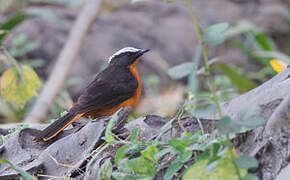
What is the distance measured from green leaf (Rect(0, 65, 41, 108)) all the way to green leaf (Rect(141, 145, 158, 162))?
279 centimetres

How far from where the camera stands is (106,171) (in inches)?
99.6

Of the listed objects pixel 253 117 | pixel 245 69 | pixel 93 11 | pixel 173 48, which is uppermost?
pixel 253 117

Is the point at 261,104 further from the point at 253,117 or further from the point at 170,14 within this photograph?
the point at 170,14

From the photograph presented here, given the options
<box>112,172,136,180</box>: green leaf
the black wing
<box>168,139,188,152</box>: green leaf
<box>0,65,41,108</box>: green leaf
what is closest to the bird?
the black wing

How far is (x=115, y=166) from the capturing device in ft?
8.78

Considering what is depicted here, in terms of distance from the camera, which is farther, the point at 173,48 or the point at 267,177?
the point at 173,48

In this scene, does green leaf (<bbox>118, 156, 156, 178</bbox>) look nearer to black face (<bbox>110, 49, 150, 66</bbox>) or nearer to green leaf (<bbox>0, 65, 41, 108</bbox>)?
green leaf (<bbox>0, 65, 41, 108</bbox>)

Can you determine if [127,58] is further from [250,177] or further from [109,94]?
[250,177]

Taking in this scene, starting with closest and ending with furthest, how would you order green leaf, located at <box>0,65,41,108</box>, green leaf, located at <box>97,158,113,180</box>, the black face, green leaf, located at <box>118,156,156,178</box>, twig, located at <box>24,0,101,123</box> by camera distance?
1. green leaf, located at <box>118,156,156,178</box>
2. green leaf, located at <box>97,158,113,180</box>
3. green leaf, located at <box>0,65,41,108</box>
4. the black face
5. twig, located at <box>24,0,101,123</box>

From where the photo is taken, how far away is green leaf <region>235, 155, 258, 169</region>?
2.07 m

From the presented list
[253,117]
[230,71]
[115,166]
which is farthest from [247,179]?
[230,71]

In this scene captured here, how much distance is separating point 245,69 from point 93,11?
145 inches

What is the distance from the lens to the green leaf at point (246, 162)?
207cm

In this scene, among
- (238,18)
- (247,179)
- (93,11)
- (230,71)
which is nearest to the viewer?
(247,179)
